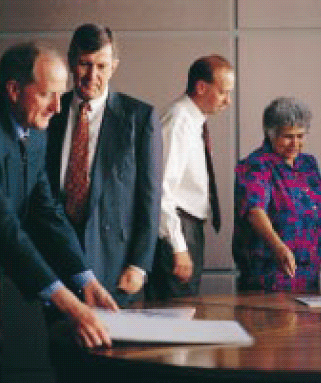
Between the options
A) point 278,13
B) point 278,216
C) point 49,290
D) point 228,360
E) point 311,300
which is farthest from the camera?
point 278,13

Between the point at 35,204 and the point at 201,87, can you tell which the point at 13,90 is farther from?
the point at 201,87

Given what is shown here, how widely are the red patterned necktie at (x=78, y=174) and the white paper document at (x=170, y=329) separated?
0.70 m

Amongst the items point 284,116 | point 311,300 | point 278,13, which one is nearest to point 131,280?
point 311,300

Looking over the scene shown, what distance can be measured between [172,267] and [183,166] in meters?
0.38

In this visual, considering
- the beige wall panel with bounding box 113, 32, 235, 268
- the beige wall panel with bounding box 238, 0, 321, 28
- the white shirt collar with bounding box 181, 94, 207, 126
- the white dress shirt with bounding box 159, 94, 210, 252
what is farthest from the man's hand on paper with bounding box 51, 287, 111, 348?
the beige wall panel with bounding box 238, 0, 321, 28

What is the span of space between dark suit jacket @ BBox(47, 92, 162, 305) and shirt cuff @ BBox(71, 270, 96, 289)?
452 millimetres

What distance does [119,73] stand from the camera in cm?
395

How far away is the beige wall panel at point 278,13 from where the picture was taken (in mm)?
3904

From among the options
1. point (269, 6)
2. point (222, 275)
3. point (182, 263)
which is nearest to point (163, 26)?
point (269, 6)

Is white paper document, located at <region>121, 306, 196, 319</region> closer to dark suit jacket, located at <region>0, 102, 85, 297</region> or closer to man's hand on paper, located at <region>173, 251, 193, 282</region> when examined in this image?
dark suit jacket, located at <region>0, 102, 85, 297</region>

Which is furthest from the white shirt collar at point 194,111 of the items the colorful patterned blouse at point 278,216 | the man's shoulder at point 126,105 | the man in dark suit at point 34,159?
the man in dark suit at point 34,159

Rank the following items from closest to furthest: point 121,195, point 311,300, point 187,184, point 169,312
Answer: point 169,312
point 311,300
point 121,195
point 187,184

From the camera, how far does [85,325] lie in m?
1.63

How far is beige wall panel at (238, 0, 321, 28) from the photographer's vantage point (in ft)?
12.8
